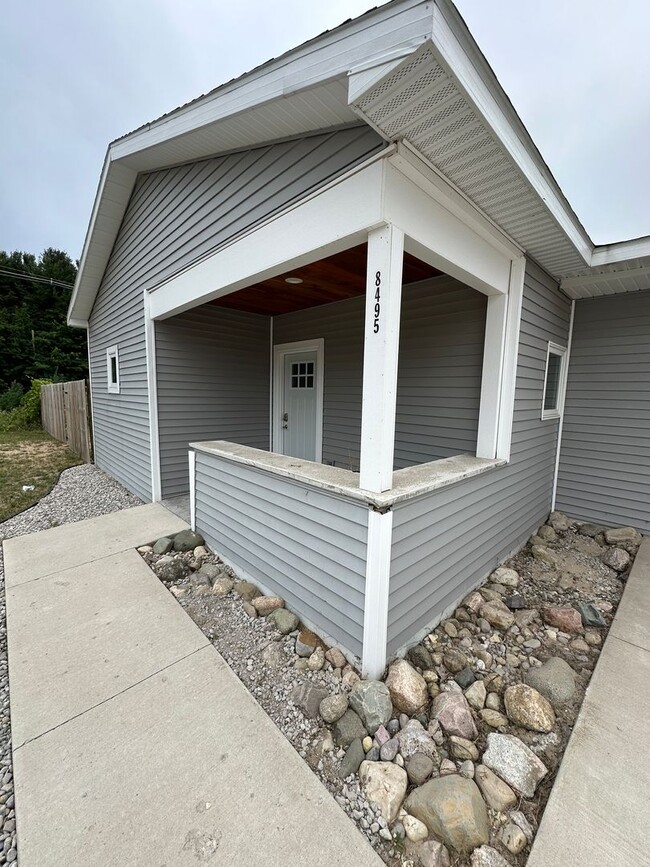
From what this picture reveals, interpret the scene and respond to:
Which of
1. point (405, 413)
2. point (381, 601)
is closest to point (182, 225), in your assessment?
point (405, 413)

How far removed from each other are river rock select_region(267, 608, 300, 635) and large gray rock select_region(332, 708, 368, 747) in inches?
27.3

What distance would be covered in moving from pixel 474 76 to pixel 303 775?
300 cm

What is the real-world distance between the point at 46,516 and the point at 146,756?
3.91 meters

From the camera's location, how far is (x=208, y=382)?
4.98 m

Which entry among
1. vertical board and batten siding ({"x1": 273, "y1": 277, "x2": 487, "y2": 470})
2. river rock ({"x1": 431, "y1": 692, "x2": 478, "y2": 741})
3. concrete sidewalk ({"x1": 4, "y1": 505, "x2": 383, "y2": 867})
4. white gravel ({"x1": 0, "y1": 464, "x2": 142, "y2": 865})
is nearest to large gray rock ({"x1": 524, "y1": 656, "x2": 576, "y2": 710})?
river rock ({"x1": 431, "y1": 692, "x2": 478, "y2": 741})

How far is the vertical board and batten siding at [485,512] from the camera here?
2141mm

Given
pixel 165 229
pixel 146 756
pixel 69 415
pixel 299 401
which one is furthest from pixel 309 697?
pixel 69 415

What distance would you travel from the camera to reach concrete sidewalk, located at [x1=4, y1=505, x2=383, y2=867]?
1259mm

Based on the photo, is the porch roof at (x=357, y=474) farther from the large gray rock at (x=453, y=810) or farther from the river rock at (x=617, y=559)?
the river rock at (x=617, y=559)

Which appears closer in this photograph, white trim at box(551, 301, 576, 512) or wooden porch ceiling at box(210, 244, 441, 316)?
wooden porch ceiling at box(210, 244, 441, 316)

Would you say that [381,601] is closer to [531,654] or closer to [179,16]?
[531,654]

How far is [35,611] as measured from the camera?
100 inches

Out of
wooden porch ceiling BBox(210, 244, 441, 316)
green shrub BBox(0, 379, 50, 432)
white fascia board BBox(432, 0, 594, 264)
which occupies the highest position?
white fascia board BBox(432, 0, 594, 264)

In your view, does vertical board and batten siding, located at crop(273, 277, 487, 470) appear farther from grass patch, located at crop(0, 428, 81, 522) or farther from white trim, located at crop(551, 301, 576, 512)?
grass patch, located at crop(0, 428, 81, 522)
